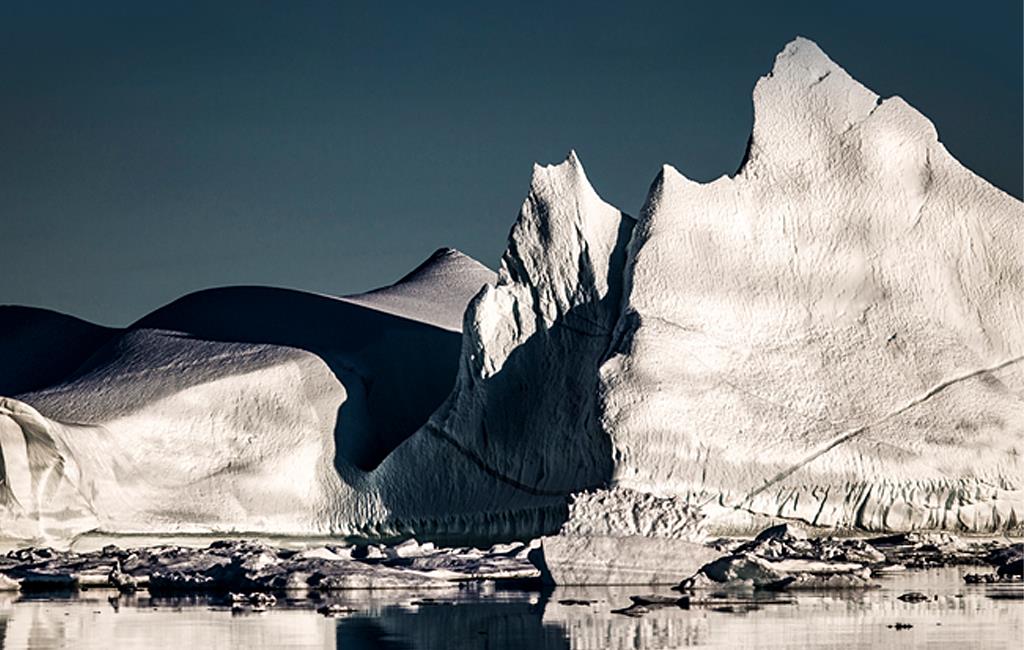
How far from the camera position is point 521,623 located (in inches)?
606

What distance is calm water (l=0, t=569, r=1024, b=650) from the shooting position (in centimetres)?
1388

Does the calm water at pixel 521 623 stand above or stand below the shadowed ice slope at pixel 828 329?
below

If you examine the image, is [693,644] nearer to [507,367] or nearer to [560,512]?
[560,512]

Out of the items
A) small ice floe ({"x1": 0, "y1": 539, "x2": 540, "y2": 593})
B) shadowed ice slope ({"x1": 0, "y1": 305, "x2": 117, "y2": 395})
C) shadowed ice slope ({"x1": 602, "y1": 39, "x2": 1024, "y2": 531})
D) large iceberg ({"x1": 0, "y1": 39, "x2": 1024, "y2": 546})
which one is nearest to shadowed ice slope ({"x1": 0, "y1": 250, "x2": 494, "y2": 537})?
large iceberg ({"x1": 0, "y1": 39, "x2": 1024, "y2": 546})

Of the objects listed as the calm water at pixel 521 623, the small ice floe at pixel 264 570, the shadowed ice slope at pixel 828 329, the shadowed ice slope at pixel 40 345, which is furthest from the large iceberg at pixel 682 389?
the calm water at pixel 521 623

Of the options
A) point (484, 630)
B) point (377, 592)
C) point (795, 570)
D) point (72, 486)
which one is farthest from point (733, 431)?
point (484, 630)

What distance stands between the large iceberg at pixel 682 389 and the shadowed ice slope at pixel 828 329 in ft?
0.10

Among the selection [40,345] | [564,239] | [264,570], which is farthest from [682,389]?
[40,345]

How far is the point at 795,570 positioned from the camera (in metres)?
19.9

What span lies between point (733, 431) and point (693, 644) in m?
11.5

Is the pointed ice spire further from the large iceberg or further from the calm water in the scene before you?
the calm water

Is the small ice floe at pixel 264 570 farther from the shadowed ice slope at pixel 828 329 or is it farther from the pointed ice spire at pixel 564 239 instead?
the pointed ice spire at pixel 564 239

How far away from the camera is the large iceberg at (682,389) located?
25.0 metres

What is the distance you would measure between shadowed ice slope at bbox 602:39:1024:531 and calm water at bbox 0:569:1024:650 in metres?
5.94
